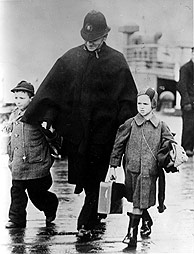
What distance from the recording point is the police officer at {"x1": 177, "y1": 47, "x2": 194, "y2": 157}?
6688mm

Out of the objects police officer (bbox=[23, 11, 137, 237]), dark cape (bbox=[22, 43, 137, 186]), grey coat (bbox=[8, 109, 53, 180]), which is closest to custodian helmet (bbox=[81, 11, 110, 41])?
police officer (bbox=[23, 11, 137, 237])

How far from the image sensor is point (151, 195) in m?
4.18

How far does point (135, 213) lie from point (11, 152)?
40.5 inches

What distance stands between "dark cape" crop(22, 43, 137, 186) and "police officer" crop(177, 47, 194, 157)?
6.86 feet

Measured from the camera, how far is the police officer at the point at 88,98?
4.29 metres

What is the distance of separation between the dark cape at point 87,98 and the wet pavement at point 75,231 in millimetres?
651

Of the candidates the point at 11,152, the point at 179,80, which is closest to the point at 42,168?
the point at 11,152

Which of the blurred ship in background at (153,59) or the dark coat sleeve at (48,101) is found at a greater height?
the blurred ship in background at (153,59)

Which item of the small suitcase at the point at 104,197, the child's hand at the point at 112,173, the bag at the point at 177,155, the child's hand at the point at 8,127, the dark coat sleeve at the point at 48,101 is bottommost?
the small suitcase at the point at 104,197

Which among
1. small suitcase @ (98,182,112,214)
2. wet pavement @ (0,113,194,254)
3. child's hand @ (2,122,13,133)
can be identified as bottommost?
wet pavement @ (0,113,194,254)

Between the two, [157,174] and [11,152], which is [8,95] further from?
[157,174]

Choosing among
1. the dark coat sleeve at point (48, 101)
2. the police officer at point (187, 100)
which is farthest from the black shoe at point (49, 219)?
the police officer at point (187, 100)

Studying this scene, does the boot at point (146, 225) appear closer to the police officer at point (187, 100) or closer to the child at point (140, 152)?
the child at point (140, 152)

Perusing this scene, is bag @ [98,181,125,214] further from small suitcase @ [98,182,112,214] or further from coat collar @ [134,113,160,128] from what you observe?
coat collar @ [134,113,160,128]
